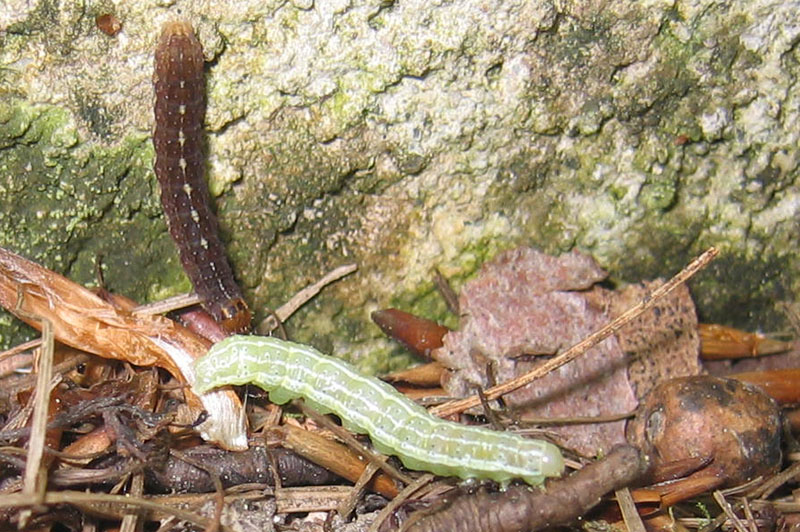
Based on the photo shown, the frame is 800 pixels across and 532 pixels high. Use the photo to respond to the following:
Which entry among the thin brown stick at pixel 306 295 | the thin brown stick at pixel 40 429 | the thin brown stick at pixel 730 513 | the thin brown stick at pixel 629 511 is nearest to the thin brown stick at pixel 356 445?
the thin brown stick at pixel 306 295

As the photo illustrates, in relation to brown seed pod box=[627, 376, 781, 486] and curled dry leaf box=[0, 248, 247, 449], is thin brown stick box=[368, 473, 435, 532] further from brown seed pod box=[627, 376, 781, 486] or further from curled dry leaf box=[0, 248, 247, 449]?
brown seed pod box=[627, 376, 781, 486]

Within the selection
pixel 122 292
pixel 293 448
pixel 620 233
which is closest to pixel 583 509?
pixel 293 448

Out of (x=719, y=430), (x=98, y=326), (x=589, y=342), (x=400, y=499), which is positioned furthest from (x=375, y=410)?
(x=719, y=430)

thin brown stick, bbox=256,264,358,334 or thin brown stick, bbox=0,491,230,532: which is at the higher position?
thin brown stick, bbox=256,264,358,334

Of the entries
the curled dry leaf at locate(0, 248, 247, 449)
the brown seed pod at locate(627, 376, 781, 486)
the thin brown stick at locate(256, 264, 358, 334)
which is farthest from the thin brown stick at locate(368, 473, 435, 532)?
the thin brown stick at locate(256, 264, 358, 334)

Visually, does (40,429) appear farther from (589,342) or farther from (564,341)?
(564,341)
